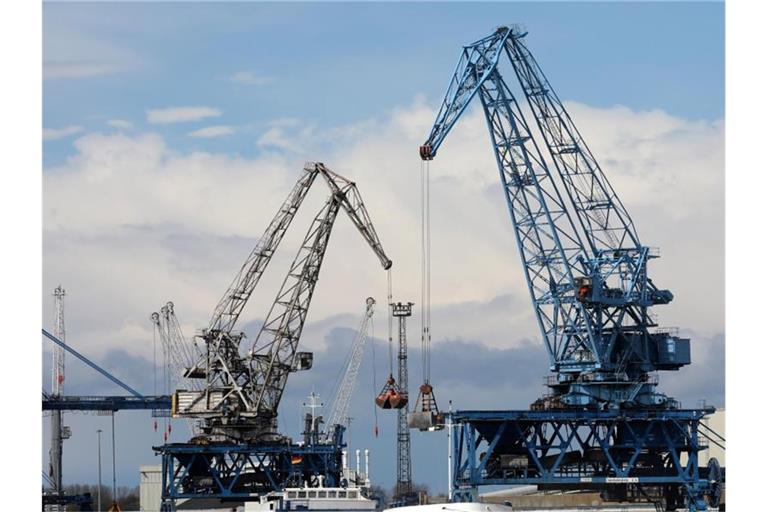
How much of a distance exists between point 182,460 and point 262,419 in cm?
874

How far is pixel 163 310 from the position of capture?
19925cm

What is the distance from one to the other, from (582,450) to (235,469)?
34576mm

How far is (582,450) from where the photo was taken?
488ft

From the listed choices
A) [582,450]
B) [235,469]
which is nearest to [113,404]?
[235,469]

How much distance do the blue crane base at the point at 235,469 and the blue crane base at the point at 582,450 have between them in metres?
18.7

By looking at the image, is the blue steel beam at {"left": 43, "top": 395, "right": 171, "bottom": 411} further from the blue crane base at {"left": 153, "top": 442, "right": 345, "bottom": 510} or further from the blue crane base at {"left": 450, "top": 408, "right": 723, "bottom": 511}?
the blue crane base at {"left": 450, "top": 408, "right": 723, "bottom": 511}

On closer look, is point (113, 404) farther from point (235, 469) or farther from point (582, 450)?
point (582, 450)

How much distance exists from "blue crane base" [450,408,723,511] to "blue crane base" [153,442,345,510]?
18711 millimetres

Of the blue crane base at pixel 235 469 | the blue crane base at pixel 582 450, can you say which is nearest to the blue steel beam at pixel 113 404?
the blue crane base at pixel 235 469

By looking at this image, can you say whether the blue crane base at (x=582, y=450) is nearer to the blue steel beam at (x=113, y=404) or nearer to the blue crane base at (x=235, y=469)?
the blue crane base at (x=235, y=469)

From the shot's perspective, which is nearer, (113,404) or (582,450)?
(582,450)

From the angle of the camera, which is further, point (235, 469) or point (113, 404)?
point (113, 404)
